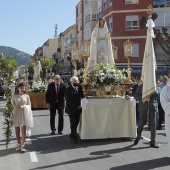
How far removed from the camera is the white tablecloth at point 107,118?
1048cm

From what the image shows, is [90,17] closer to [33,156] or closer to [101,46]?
[101,46]

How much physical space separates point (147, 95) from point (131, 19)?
36562 millimetres

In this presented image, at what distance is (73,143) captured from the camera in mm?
10352

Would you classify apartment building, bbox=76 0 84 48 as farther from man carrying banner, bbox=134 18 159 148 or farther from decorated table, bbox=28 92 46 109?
man carrying banner, bbox=134 18 159 148

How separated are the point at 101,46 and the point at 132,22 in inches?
1319

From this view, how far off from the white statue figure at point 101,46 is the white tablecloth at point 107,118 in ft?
7.59

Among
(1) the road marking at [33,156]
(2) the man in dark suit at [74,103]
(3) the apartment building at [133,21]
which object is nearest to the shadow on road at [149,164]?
(1) the road marking at [33,156]

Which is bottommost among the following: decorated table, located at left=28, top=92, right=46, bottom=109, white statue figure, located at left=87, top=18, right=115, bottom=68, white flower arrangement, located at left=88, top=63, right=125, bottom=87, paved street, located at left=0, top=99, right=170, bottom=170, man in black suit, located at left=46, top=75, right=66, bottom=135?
paved street, located at left=0, top=99, right=170, bottom=170

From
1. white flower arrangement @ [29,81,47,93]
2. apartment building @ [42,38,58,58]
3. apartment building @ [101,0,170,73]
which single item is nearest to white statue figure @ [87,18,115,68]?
white flower arrangement @ [29,81,47,93]

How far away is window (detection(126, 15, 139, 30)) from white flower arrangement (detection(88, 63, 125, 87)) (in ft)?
115

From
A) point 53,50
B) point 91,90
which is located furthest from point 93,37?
point 53,50

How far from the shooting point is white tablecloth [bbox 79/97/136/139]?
1048 centimetres

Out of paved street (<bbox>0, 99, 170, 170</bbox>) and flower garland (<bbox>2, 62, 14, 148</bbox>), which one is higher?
flower garland (<bbox>2, 62, 14, 148</bbox>)

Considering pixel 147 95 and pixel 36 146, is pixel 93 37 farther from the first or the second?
pixel 36 146
